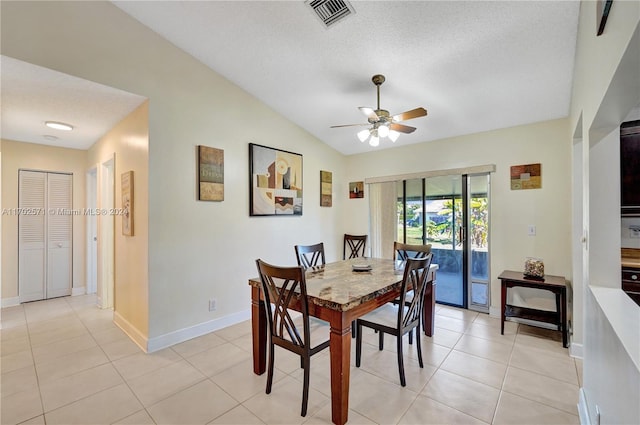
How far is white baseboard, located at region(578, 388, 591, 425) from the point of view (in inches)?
67.1

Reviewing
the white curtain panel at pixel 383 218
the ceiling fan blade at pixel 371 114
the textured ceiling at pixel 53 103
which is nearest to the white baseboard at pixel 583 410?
the ceiling fan blade at pixel 371 114

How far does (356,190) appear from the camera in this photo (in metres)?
5.02

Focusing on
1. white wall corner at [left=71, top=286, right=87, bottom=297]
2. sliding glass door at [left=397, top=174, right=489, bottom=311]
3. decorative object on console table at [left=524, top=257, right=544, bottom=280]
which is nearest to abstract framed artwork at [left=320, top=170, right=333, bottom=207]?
sliding glass door at [left=397, top=174, right=489, bottom=311]

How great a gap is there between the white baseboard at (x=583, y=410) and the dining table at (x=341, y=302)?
4.14 ft

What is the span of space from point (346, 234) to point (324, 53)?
3.09 meters

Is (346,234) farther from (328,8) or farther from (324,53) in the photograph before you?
(328,8)

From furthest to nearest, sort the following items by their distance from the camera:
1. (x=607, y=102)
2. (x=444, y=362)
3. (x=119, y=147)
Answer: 1. (x=119, y=147)
2. (x=444, y=362)
3. (x=607, y=102)

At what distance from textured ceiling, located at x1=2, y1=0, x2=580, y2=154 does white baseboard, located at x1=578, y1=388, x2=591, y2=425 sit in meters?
2.52

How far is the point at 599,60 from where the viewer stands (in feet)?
4.56

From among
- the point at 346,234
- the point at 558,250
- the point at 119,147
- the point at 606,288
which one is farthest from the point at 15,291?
the point at 558,250

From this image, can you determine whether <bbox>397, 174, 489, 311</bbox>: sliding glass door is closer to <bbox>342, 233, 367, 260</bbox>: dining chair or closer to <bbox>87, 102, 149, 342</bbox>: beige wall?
<bbox>342, 233, 367, 260</bbox>: dining chair

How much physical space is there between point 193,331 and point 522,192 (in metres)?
4.07

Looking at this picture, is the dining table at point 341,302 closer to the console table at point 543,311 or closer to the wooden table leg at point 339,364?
the wooden table leg at point 339,364

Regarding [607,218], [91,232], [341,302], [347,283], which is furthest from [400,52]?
[91,232]
